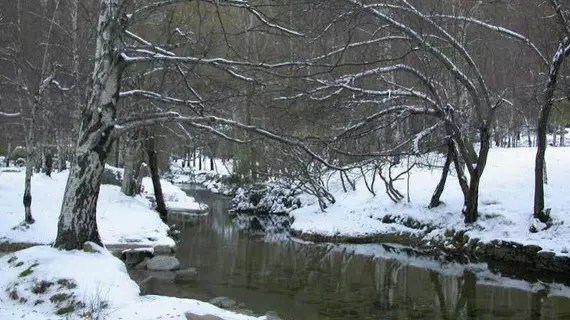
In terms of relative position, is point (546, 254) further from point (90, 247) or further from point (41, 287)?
point (41, 287)

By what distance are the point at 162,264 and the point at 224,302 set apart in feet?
11.8

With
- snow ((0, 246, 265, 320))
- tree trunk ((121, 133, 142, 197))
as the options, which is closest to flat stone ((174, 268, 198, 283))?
snow ((0, 246, 265, 320))

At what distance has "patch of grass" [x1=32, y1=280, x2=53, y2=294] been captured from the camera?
7.20m

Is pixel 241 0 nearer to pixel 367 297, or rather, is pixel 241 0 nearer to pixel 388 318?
pixel 388 318

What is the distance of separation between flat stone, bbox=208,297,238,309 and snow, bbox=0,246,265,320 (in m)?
2.78

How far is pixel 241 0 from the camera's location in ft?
26.2

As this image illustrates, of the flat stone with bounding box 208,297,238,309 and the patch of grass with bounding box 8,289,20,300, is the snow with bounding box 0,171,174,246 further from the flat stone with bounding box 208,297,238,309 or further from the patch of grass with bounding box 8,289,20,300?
the patch of grass with bounding box 8,289,20,300

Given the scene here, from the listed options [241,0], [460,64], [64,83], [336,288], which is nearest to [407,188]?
[460,64]

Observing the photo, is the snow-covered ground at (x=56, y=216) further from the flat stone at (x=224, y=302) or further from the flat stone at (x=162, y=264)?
the flat stone at (x=224, y=302)

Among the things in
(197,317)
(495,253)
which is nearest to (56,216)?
(197,317)

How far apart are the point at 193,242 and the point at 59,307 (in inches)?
494

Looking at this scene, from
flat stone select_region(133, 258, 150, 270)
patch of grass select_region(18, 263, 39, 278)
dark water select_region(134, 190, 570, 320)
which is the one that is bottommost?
dark water select_region(134, 190, 570, 320)

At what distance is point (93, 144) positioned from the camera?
829cm

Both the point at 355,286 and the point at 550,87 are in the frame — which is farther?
the point at 550,87
